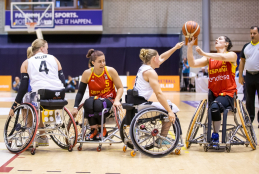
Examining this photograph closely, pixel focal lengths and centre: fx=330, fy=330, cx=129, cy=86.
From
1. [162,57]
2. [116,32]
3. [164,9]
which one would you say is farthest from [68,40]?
[162,57]

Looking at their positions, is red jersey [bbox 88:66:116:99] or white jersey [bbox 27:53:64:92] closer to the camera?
white jersey [bbox 27:53:64:92]

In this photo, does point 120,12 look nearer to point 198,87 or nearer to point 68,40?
point 68,40

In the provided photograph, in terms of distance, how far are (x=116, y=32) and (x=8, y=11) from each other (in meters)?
5.80

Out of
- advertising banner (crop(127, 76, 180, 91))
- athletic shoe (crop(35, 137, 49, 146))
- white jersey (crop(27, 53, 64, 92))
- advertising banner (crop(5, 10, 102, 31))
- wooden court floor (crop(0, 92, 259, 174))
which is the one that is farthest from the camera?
advertising banner (crop(5, 10, 102, 31))

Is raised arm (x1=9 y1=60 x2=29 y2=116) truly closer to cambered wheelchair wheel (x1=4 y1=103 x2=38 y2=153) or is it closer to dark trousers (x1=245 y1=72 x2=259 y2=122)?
cambered wheelchair wheel (x1=4 y1=103 x2=38 y2=153)

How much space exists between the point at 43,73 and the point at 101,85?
2.25 ft

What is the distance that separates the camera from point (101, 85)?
154 inches

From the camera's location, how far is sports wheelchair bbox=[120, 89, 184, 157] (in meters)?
3.33

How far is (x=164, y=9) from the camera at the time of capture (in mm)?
18156

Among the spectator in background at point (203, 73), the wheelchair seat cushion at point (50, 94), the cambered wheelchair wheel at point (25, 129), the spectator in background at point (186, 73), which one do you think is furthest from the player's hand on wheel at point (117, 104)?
the spectator in background at point (186, 73)

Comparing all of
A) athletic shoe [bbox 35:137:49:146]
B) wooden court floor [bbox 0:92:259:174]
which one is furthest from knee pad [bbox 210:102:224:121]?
athletic shoe [bbox 35:137:49:146]

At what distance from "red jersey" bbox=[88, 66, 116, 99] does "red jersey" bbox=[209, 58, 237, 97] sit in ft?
3.99

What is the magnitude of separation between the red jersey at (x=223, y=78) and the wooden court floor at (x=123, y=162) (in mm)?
679

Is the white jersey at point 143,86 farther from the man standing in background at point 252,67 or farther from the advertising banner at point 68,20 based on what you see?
the advertising banner at point 68,20
